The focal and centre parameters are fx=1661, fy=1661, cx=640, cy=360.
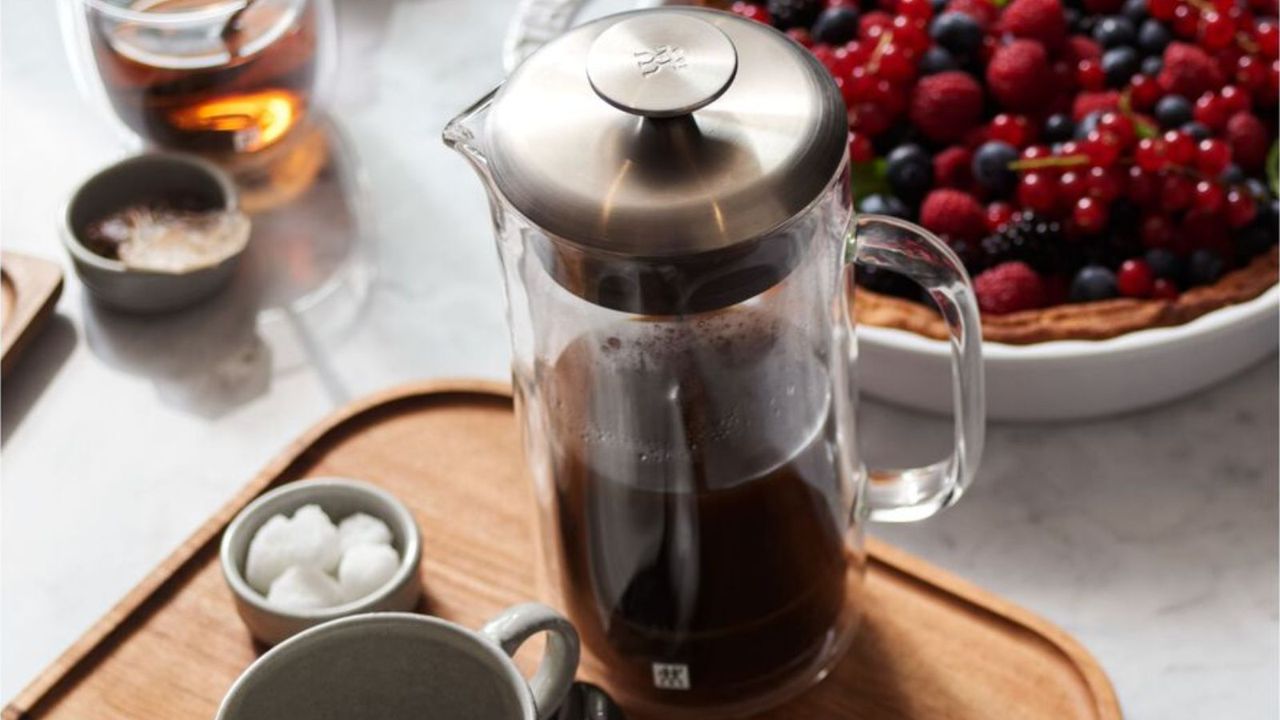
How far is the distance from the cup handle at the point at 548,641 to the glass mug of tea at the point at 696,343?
6 cm

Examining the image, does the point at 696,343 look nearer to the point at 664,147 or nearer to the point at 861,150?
the point at 664,147

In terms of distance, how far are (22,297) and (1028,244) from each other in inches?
24.4

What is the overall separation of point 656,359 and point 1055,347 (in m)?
0.29

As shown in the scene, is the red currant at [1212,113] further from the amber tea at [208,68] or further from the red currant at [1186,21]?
the amber tea at [208,68]

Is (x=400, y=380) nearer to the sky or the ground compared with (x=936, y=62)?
nearer to the ground

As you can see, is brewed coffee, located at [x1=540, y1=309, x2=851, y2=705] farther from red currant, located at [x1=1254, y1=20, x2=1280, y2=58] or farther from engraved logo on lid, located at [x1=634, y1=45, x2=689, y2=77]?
red currant, located at [x1=1254, y1=20, x2=1280, y2=58]

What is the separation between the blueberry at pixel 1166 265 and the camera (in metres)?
0.95

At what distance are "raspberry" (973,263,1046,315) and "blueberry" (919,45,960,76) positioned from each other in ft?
0.53

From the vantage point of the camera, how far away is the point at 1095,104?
40.5 inches

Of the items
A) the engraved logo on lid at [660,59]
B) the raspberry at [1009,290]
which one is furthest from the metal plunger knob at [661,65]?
the raspberry at [1009,290]

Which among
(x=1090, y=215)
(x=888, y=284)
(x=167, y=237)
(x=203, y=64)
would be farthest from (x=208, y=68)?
(x=1090, y=215)

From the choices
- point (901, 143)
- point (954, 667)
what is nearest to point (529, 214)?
point (954, 667)

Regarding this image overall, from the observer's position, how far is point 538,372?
0.76 meters

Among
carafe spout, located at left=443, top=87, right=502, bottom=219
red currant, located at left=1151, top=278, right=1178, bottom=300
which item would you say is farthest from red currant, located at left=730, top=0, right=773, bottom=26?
carafe spout, located at left=443, top=87, right=502, bottom=219
